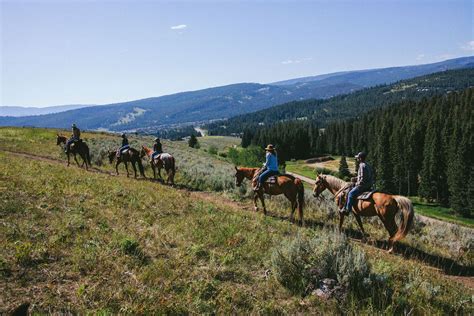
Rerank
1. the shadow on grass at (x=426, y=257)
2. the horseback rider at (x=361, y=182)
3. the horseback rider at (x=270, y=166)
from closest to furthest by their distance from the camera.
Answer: the shadow on grass at (x=426, y=257) < the horseback rider at (x=361, y=182) < the horseback rider at (x=270, y=166)

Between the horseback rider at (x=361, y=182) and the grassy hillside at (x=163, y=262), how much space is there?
1.85 metres

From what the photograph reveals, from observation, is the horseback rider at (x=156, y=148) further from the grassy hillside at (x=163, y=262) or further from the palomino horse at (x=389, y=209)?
the palomino horse at (x=389, y=209)

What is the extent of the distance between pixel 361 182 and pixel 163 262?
27.3 ft

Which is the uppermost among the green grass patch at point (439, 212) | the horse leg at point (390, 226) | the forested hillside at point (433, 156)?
the horse leg at point (390, 226)

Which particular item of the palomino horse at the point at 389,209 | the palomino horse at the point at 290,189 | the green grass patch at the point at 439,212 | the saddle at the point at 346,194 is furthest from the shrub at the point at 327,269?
the green grass patch at the point at 439,212

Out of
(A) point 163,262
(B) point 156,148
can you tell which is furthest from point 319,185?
(B) point 156,148

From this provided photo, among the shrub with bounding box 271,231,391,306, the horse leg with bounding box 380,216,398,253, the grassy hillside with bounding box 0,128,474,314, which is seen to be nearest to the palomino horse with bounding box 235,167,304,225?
the grassy hillside with bounding box 0,128,474,314

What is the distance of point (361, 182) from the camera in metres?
13.2

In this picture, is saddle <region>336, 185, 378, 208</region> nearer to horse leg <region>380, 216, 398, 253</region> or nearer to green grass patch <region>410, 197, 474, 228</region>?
horse leg <region>380, 216, 398, 253</region>

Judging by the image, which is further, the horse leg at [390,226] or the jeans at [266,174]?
the jeans at [266,174]

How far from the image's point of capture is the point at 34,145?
132 ft

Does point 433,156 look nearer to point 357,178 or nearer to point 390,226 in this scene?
point 357,178

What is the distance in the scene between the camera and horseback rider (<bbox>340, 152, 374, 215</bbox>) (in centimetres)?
1305

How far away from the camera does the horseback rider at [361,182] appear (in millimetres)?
13047
